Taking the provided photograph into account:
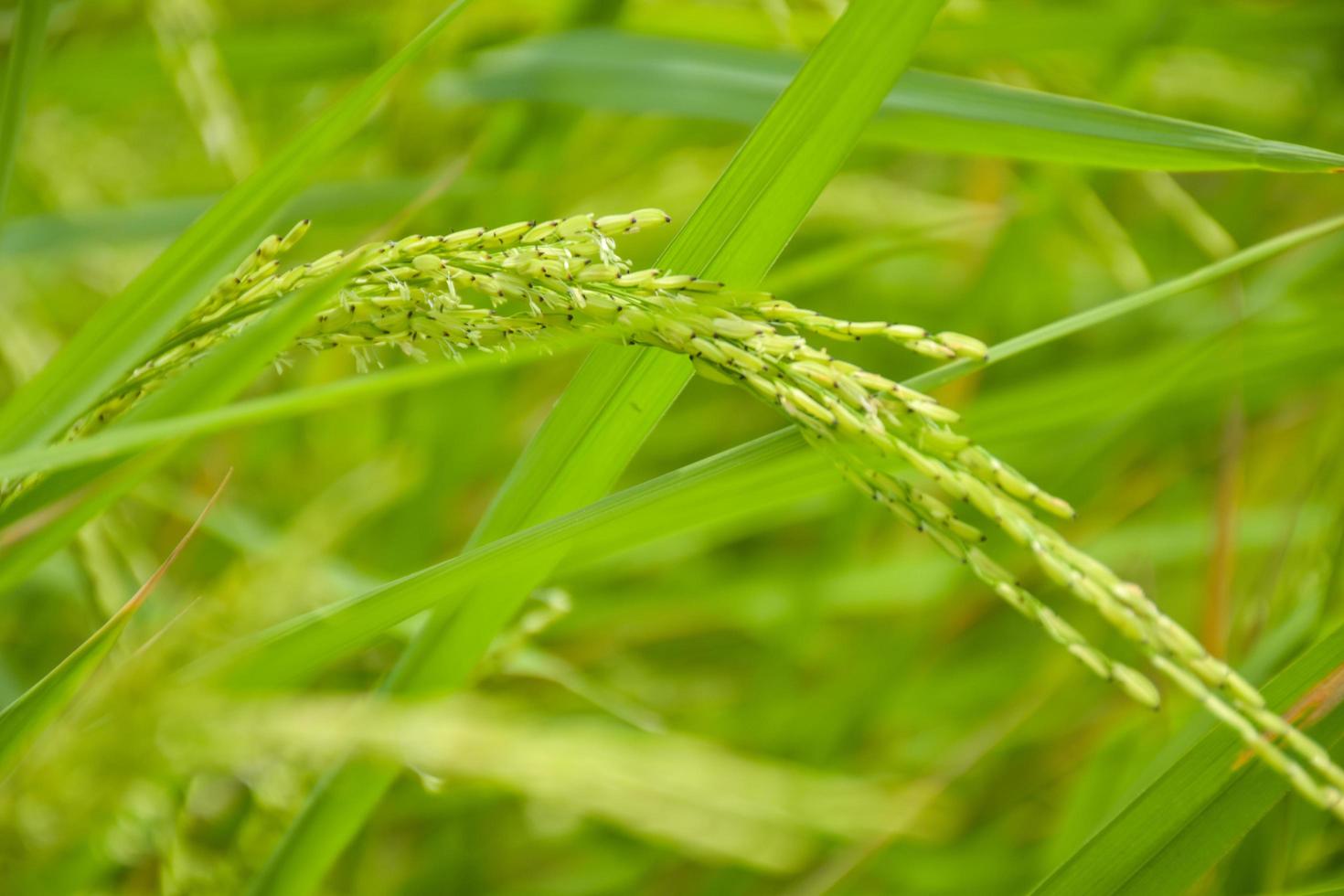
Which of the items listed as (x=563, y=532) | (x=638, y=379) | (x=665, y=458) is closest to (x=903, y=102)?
(x=638, y=379)

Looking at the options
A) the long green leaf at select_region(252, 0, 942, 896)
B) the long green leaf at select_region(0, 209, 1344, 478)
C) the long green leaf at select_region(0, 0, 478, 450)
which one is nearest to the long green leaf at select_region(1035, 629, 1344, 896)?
the long green leaf at select_region(0, 209, 1344, 478)

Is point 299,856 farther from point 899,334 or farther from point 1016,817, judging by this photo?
point 1016,817

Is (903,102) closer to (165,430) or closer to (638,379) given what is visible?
(638,379)

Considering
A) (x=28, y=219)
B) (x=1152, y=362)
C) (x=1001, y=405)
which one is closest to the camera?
(x=1001, y=405)

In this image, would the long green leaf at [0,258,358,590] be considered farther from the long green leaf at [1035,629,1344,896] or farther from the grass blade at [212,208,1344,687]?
the long green leaf at [1035,629,1344,896]

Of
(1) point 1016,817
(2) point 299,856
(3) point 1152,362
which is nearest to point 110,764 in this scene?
(2) point 299,856

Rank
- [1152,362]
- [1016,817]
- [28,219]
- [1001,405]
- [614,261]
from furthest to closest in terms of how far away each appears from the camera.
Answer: [1016,817] < [28,219] < [1152,362] < [1001,405] < [614,261]
